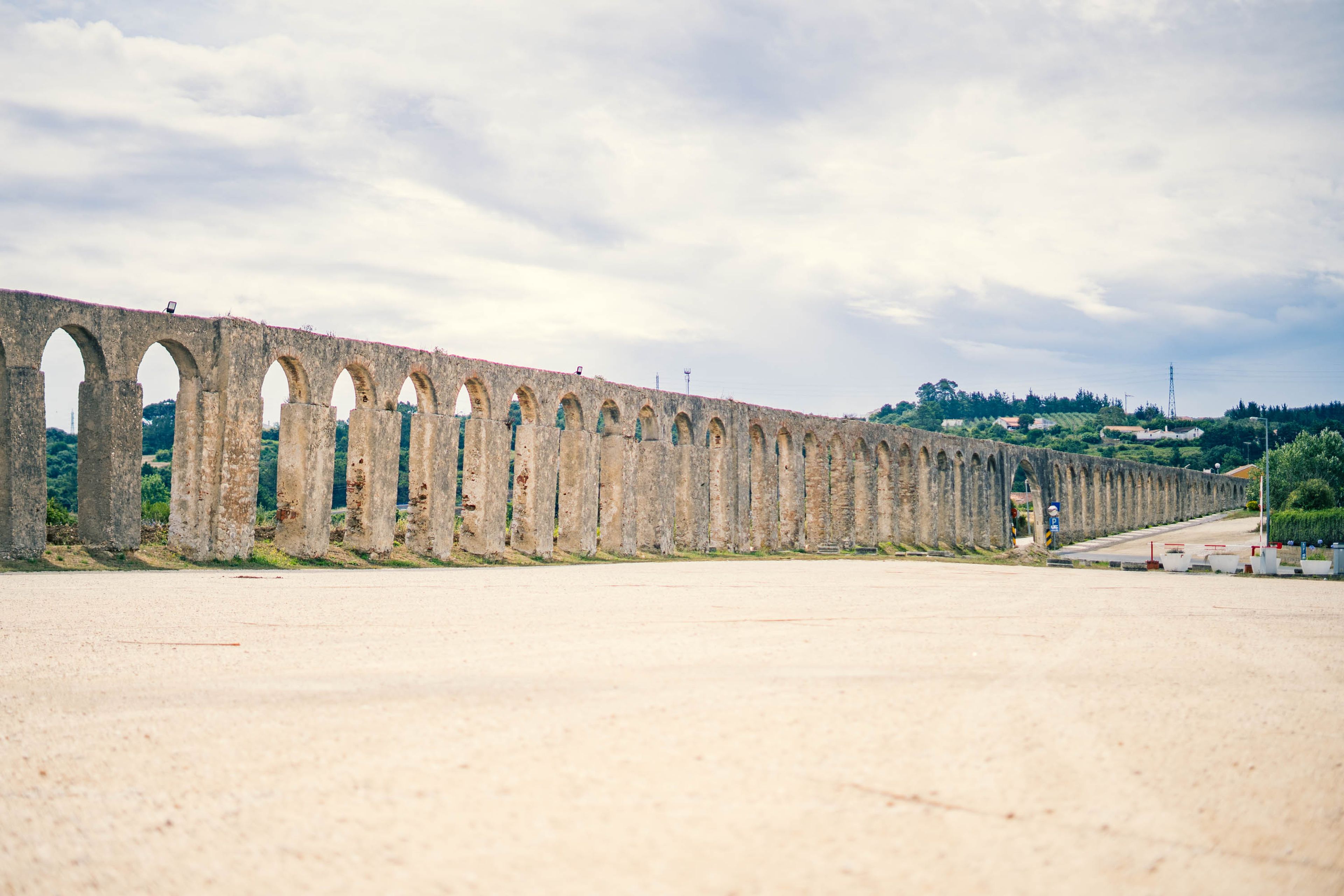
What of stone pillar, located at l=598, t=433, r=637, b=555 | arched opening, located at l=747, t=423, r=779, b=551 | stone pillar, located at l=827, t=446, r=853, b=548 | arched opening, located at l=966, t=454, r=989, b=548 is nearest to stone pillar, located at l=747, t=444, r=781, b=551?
arched opening, located at l=747, t=423, r=779, b=551

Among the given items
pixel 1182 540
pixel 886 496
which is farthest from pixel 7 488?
pixel 1182 540

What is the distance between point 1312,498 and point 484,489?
195 feet

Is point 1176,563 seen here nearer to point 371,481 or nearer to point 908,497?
point 908,497

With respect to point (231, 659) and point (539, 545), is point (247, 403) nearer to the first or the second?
point (539, 545)

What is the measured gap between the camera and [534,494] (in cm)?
2550

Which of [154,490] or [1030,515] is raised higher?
[154,490]

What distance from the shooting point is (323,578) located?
1596 centimetres

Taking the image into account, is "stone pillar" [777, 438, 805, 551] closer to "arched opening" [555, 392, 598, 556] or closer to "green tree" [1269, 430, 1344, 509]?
"arched opening" [555, 392, 598, 556]

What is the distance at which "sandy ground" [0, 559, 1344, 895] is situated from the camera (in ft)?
10.8

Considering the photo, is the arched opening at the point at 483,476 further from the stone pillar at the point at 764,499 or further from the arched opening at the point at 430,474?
the stone pillar at the point at 764,499

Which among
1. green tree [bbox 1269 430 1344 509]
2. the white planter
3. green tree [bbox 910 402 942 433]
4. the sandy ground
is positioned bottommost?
the white planter

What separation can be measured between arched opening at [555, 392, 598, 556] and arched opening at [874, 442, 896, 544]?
1743 cm

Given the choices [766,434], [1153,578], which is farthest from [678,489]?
[1153,578]

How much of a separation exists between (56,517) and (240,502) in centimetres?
444
